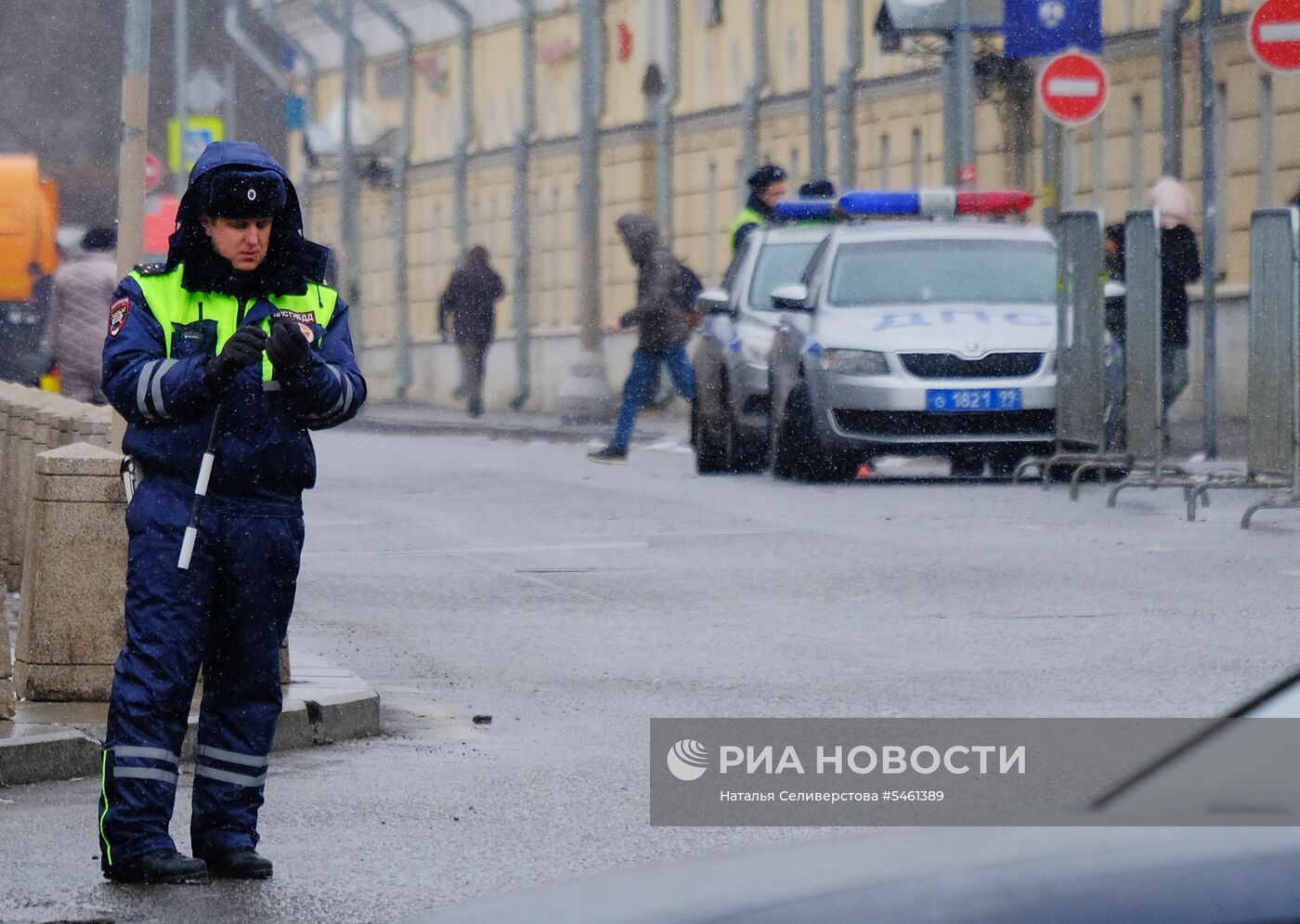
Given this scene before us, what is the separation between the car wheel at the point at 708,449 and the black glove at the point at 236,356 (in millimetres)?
14391

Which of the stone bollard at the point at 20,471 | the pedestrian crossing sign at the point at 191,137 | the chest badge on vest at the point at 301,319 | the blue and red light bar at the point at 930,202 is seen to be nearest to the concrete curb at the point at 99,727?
the chest badge on vest at the point at 301,319

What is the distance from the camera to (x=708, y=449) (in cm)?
2077

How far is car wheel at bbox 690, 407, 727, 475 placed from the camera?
2069 centimetres

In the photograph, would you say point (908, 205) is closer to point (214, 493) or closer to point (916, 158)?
point (214, 493)

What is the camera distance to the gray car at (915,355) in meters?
18.2

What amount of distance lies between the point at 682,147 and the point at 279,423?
120 feet

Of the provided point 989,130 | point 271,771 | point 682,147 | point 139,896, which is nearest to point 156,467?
point 139,896

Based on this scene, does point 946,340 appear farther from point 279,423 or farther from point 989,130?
point 989,130

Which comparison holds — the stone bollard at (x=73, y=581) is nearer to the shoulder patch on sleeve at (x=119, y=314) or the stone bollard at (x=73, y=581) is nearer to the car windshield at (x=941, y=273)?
the shoulder patch on sleeve at (x=119, y=314)

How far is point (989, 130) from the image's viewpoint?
1348 inches

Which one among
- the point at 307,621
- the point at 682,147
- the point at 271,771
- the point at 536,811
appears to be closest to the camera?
the point at 536,811

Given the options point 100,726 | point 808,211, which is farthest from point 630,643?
point 808,211

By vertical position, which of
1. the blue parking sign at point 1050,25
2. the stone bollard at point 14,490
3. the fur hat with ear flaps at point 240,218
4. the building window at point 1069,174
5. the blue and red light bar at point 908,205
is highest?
the blue parking sign at point 1050,25

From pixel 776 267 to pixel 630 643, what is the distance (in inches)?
395
